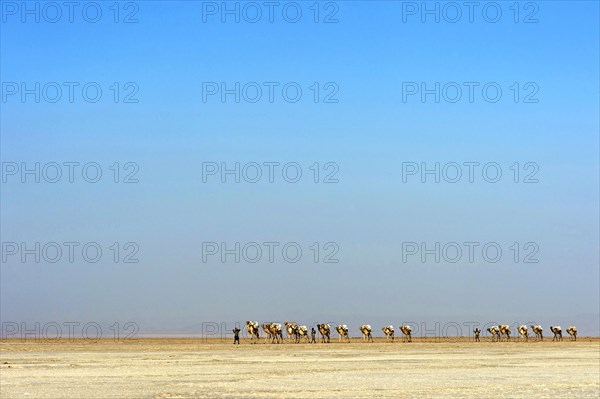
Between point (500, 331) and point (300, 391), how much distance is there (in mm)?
78397

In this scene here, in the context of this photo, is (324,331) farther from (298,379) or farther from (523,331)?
(298,379)

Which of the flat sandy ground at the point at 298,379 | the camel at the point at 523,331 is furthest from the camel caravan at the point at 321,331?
the flat sandy ground at the point at 298,379

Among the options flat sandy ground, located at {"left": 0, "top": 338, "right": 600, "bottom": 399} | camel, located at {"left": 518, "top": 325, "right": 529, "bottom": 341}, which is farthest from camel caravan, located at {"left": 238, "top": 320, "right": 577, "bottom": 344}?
flat sandy ground, located at {"left": 0, "top": 338, "right": 600, "bottom": 399}

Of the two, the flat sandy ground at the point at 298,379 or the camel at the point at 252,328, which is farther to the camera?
the camel at the point at 252,328

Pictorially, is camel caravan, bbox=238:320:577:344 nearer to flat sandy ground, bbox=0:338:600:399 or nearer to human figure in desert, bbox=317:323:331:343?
human figure in desert, bbox=317:323:331:343

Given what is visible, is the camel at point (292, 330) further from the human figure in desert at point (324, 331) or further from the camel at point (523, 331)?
the camel at point (523, 331)

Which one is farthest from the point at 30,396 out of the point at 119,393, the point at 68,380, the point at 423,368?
the point at 423,368

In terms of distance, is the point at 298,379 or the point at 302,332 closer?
the point at 298,379

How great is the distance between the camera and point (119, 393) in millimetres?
24594

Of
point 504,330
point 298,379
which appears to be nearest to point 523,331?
point 504,330

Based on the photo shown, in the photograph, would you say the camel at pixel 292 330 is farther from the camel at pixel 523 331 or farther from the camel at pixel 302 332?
the camel at pixel 523 331

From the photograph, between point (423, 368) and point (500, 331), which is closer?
point (423, 368)

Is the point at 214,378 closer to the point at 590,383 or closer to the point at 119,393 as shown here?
the point at 119,393

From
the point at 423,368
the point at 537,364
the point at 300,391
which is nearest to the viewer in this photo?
the point at 300,391
